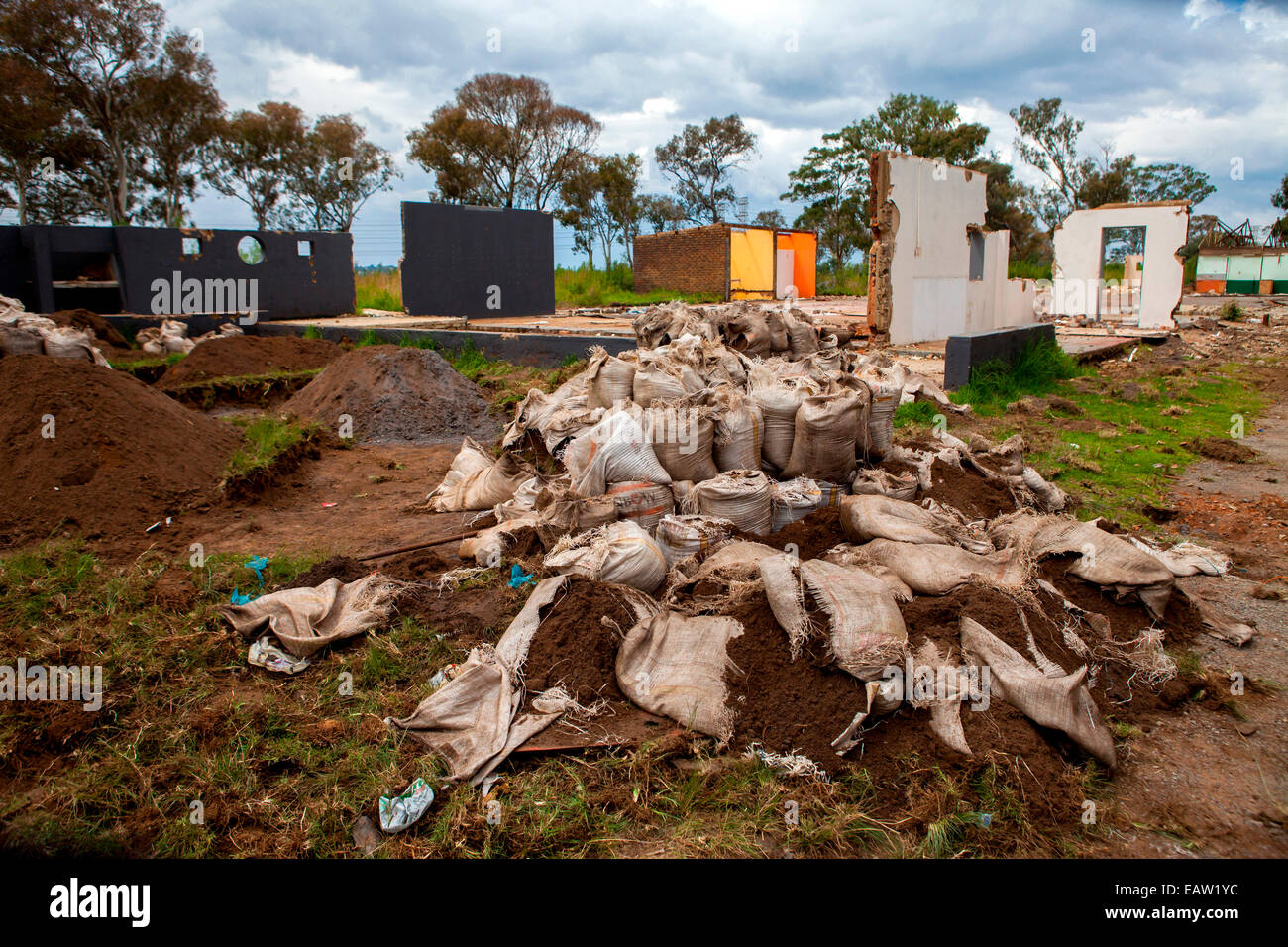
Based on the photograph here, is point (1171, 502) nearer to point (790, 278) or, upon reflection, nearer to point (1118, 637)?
point (1118, 637)

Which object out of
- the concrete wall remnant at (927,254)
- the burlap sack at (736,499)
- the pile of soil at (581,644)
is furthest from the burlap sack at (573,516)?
the concrete wall remnant at (927,254)

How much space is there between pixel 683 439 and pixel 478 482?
169 cm

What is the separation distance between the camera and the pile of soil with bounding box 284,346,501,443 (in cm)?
765

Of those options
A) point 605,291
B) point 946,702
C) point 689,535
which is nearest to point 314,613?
point 689,535

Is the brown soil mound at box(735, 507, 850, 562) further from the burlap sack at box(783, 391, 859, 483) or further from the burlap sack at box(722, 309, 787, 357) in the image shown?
the burlap sack at box(722, 309, 787, 357)

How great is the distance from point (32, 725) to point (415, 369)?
234 inches

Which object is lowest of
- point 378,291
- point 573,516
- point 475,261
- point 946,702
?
point 946,702

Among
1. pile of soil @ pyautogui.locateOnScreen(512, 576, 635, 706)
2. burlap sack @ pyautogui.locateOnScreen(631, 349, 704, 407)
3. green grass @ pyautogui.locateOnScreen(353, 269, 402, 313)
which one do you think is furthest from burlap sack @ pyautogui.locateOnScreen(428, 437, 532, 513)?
green grass @ pyautogui.locateOnScreen(353, 269, 402, 313)

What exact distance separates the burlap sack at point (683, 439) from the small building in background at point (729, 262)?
19152 millimetres

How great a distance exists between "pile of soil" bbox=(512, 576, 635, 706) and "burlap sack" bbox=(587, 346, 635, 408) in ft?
6.15

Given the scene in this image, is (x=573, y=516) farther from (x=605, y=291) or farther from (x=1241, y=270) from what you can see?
(x=1241, y=270)

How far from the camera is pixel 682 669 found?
109 inches

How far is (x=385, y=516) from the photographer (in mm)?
5195

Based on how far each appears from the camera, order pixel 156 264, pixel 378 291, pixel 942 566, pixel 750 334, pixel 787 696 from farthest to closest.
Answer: pixel 378 291 < pixel 156 264 < pixel 750 334 < pixel 942 566 < pixel 787 696
